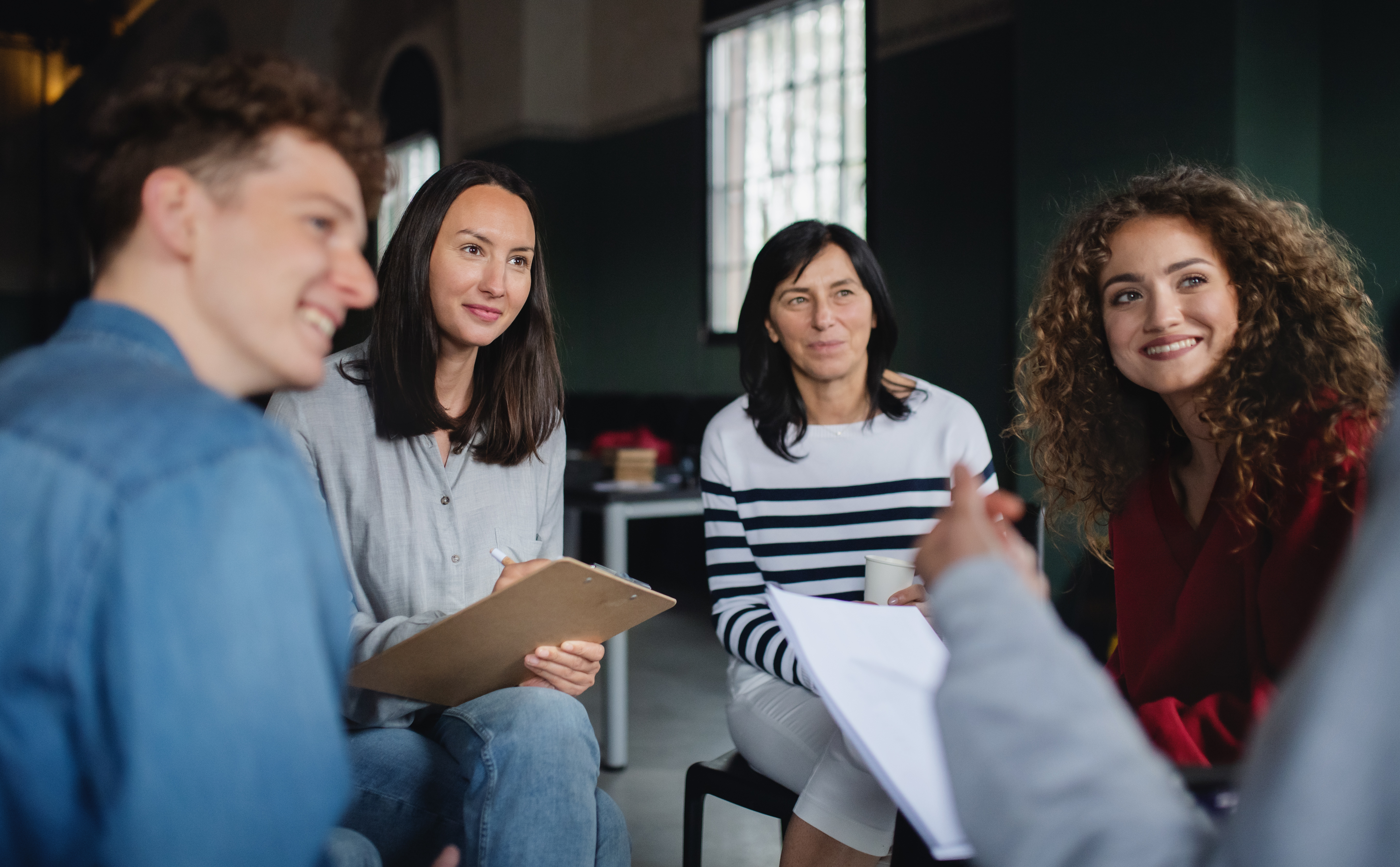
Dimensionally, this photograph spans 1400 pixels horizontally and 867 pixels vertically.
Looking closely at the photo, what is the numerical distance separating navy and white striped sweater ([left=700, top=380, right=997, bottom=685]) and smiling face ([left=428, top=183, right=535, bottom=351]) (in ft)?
1.46

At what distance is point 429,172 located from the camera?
8.58m

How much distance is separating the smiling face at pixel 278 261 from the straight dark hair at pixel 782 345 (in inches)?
46.8

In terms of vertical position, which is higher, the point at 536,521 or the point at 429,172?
the point at 429,172

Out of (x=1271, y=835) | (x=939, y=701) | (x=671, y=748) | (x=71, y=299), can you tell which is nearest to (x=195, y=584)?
(x=939, y=701)

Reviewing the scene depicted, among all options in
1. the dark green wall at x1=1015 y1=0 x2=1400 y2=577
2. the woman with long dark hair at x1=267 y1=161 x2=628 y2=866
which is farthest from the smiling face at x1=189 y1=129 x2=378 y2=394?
the dark green wall at x1=1015 y1=0 x2=1400 y2=577

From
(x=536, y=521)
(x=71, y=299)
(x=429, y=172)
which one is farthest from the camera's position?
(x=71, y=299)

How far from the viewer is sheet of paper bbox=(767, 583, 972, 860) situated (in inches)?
29.1

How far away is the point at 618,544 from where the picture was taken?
2.90 meters

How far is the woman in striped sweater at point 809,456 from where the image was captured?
66.5 inches

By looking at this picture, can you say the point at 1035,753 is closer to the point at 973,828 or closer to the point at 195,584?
the point at 973,828

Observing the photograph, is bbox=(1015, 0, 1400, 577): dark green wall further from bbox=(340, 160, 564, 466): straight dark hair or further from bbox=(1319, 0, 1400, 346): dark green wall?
bbox=(340, 160, 564, 466): straight dark hair

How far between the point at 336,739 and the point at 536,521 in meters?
1.11

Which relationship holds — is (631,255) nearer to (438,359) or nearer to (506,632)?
(438,359)

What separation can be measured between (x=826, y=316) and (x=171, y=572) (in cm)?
144
